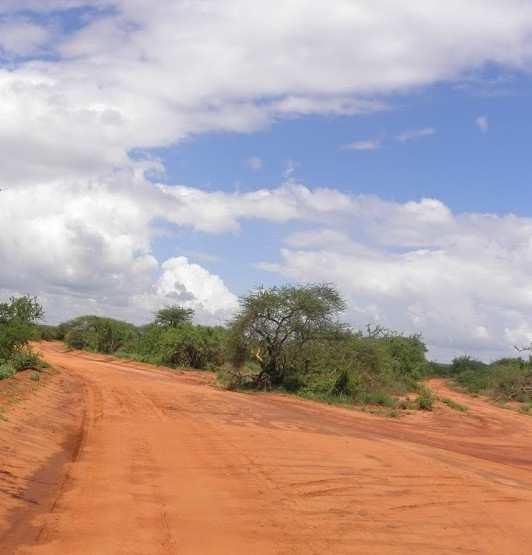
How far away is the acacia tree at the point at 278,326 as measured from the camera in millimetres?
34500

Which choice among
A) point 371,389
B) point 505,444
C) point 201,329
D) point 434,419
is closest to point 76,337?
point 201,329

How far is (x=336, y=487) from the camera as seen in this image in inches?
413

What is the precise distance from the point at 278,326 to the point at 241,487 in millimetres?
24653

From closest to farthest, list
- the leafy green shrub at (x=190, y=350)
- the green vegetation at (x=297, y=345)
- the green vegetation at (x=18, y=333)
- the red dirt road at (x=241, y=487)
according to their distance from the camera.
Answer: the red dirt road at (x=241, y=487), the green vegetation at (x=18, y=333), the green vegetation at (x=297, y=345), the leafy green shrub at (x=190, y=350)

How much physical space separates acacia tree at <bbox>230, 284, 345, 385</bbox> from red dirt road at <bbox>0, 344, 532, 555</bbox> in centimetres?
1453

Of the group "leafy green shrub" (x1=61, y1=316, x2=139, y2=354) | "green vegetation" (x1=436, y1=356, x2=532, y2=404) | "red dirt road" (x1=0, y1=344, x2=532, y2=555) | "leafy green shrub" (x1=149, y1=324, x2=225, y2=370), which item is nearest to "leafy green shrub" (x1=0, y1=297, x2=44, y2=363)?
"red dirt road" (x1=0, y1=344, x2=532, y2=555)

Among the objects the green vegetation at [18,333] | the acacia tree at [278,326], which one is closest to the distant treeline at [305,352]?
the acacia tree at [278,326]

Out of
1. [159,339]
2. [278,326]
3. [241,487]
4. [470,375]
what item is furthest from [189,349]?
A: [241,487]

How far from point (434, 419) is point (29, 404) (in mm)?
15656

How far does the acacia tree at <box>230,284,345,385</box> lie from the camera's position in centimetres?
3450

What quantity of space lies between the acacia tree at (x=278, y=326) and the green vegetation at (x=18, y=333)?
32.7ft

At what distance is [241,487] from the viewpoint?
10062mm

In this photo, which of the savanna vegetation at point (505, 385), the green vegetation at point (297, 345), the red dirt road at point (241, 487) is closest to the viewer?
the red dirt road at point (241, 487)

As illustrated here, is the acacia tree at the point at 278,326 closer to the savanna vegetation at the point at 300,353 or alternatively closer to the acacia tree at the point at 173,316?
the savanna vegetation at the point at 300,353
